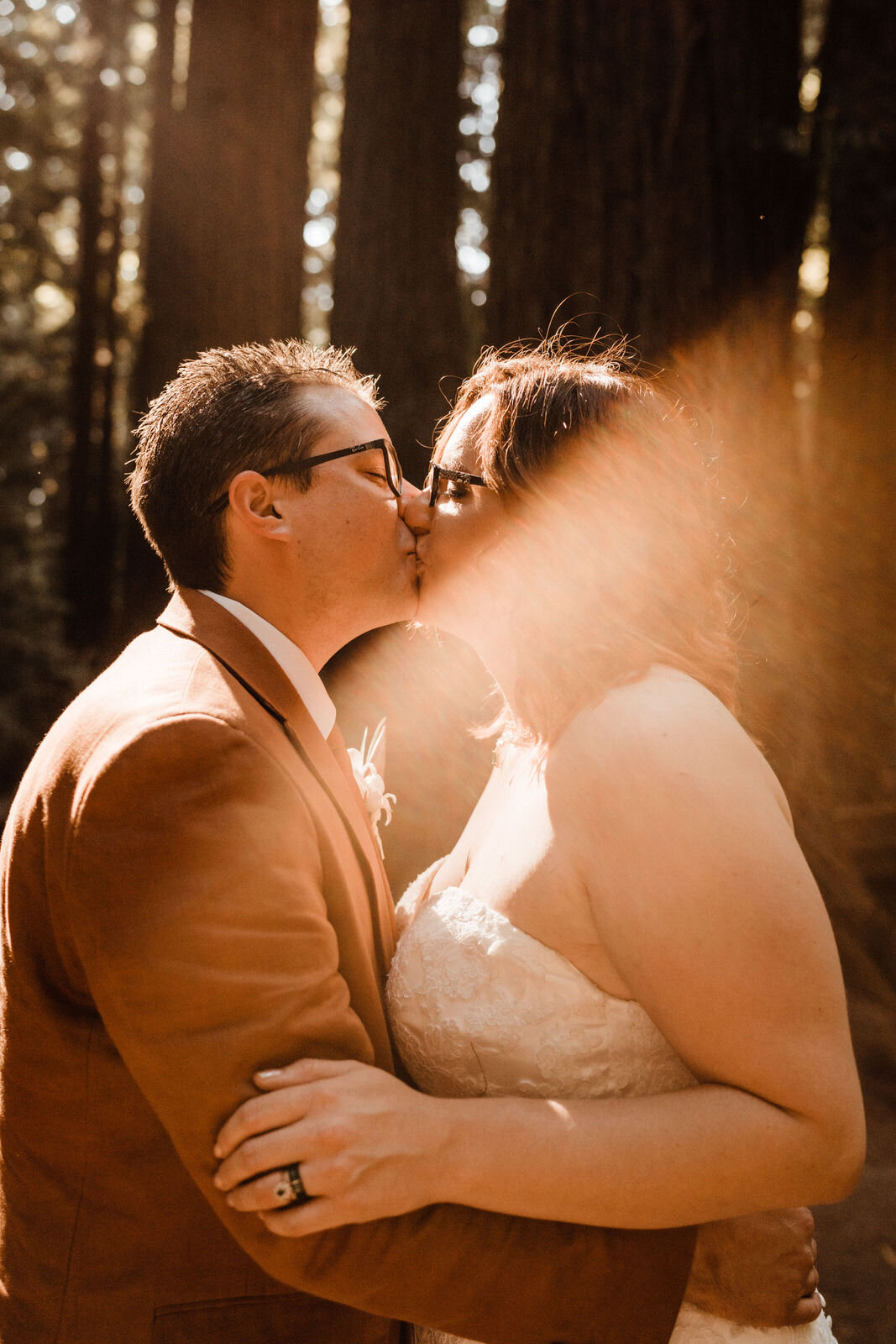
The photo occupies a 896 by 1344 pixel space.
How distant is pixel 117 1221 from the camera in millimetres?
1858

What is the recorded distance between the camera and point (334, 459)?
257 centimetres

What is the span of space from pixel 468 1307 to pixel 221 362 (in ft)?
7.04

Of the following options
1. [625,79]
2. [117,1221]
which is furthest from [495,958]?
[625,79]

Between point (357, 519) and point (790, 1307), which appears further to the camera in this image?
point (357, 519)

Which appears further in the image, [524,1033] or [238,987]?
[524,1033]

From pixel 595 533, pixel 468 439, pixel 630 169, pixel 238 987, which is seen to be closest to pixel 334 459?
pixel 468 439

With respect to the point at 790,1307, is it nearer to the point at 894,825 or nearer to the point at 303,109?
the point at 303,109

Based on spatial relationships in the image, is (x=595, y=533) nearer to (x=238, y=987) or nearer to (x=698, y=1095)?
(x=698, y=1095)

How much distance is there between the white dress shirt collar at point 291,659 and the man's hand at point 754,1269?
4.37ft

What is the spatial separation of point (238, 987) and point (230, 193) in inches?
182

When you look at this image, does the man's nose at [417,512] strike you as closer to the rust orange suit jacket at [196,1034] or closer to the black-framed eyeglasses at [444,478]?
the black-framed eyeglasses at [444,478]

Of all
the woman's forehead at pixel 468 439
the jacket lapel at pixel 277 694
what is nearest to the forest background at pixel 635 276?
the woman's forehead at pixel 468 439

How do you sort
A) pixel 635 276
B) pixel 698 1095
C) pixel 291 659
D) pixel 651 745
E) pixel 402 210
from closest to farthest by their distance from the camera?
pixel 698 1095 < pixel 651 745 < pixel 291 659 < pixel 635 276 < pixel 402 210

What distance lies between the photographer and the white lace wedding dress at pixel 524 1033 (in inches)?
80.0
